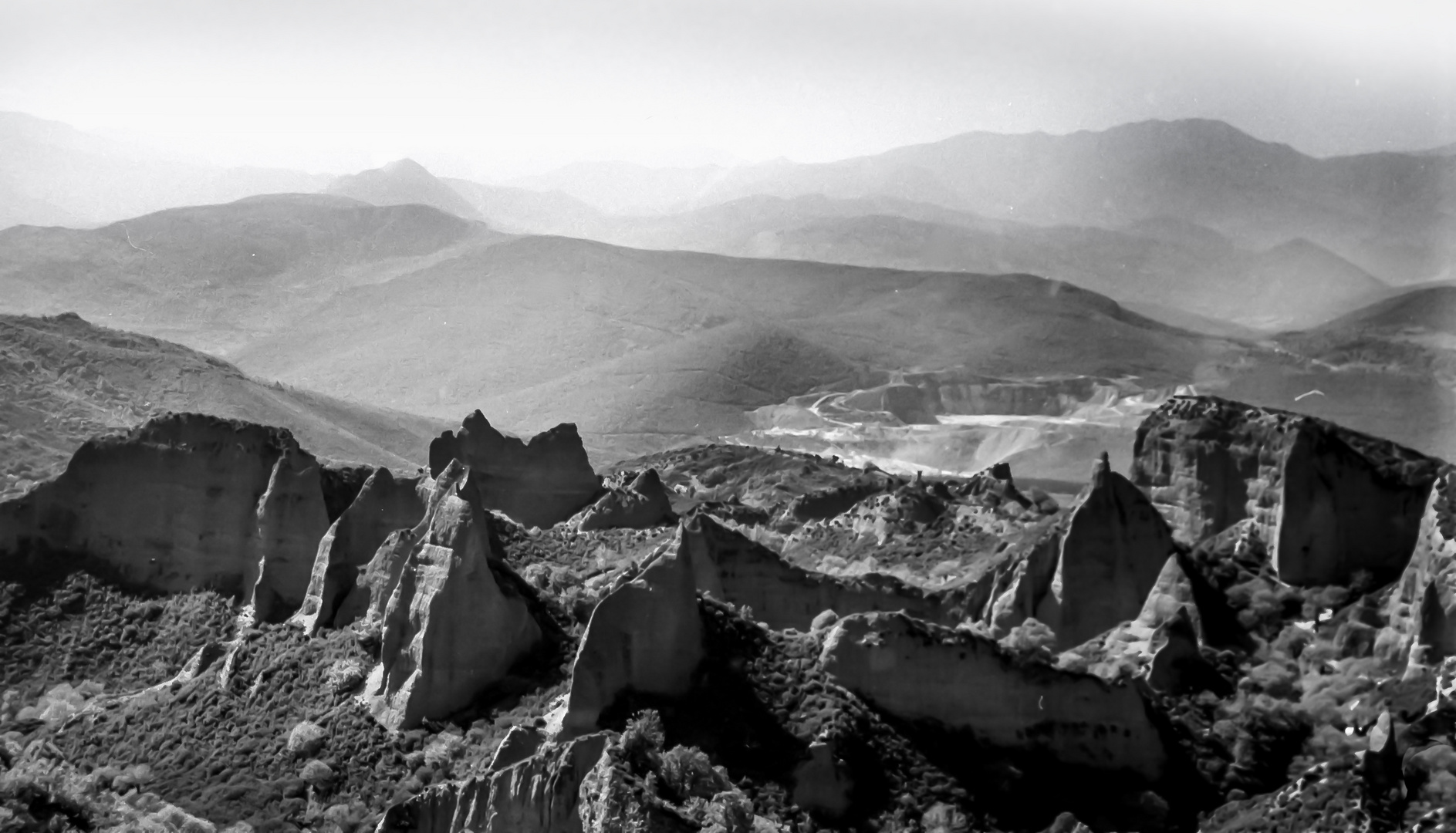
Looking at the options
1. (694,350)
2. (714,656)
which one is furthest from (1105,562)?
(694,350)

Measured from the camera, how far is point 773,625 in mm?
40094

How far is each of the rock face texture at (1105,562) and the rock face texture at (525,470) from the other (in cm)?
1648

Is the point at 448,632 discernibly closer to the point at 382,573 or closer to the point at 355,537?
the point at 382,573

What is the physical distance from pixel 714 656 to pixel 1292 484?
44.7 feet

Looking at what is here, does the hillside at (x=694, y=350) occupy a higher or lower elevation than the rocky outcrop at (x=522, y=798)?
lower

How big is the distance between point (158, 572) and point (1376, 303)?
464ft

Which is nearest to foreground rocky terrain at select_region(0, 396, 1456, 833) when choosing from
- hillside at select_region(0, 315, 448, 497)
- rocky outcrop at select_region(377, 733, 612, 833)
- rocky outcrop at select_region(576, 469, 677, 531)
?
rocky outcrop at select_region(377, 733, 612, 833)

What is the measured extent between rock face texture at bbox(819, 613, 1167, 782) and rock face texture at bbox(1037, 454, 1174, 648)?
6.76 meters

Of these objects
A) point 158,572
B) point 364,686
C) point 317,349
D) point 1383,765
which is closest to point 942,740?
point 1383,765

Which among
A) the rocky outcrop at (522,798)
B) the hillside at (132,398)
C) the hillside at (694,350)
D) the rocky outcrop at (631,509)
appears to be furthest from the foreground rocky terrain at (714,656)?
the hillside at (694,350)

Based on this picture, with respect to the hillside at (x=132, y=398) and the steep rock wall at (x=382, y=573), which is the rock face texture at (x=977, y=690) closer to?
the steep rock wall at (x=382, y=573)

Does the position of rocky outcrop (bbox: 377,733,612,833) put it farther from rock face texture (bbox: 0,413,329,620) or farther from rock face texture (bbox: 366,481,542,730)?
rock face texture (bbox: 0,413,329,620)

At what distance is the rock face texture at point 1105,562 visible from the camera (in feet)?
128

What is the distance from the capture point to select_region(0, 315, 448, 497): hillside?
88938 mm
